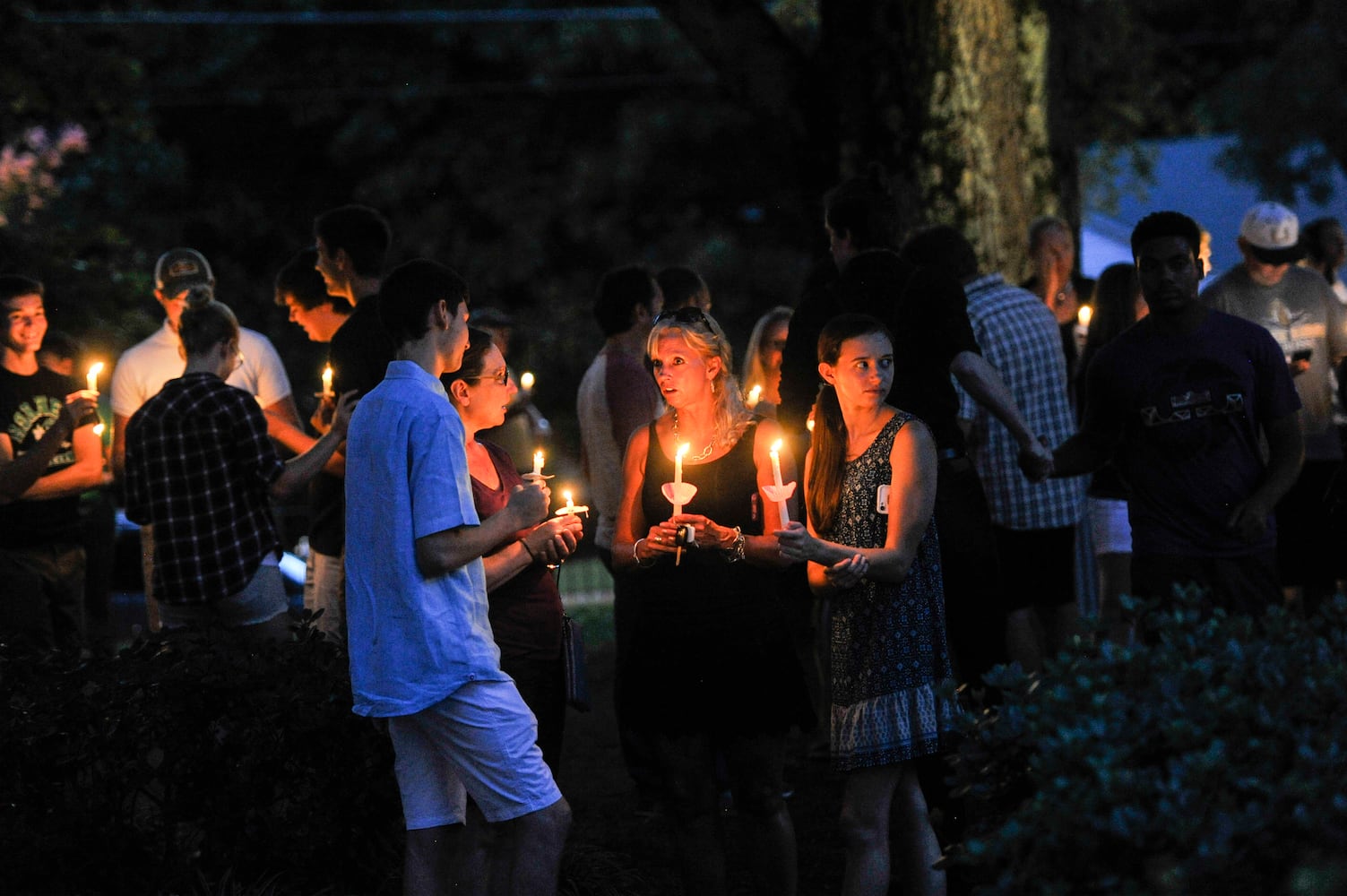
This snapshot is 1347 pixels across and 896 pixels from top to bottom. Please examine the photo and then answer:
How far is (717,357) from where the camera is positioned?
5.44 metres

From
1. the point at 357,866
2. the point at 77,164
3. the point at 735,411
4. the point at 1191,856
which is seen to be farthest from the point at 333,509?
the point at 77,164

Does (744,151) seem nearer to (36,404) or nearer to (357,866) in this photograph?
(36,404)

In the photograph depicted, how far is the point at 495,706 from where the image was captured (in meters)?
4.72

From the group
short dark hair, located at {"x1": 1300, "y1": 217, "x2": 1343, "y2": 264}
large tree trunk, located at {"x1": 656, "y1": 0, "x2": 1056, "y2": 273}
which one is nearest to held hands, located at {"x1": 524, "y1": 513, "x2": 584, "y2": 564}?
large tree trunk, located at {"x1": 656, "y1": 0, "x2": 1056, "y2": 273}

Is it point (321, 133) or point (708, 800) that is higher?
point (321, 133)

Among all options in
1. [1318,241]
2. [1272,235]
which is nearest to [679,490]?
[1272,235]

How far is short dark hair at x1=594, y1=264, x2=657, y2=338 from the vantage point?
7.75 meters

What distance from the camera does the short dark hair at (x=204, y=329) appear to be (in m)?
6.51

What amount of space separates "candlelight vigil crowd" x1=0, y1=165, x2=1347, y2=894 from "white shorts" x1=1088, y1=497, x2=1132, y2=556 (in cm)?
89

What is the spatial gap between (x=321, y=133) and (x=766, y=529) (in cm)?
2293

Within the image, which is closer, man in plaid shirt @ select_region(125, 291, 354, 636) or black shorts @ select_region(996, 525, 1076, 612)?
man in plaid shirt @ select_region(125, 291, 354, 636)

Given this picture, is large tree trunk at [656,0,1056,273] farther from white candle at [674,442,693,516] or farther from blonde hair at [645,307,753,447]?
white candle at [674,442,693,516]

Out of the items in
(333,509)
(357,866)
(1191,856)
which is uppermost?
(333,509)

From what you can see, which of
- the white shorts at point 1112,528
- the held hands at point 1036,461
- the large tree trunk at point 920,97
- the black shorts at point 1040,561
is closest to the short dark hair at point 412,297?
the held hands at point 1036,461
